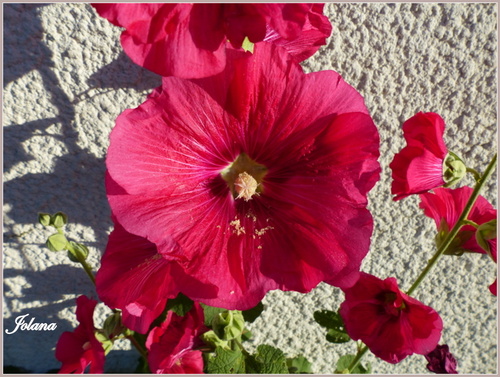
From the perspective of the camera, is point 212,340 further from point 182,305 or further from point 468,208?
point 468,208

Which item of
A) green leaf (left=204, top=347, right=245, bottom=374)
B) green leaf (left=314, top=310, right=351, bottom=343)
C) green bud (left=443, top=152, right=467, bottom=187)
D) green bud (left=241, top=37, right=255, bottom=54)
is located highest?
green bud (left=241, top=37, right=255, bottom=54)

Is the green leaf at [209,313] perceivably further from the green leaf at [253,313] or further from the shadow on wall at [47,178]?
the shadow on wall at [47,178]

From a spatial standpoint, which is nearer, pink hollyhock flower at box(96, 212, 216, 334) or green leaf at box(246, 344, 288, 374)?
pink hollyhock flower at box(96, 212, 216, 334)

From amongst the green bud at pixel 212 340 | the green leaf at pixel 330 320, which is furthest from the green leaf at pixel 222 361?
the green leaf at pixel 330 320

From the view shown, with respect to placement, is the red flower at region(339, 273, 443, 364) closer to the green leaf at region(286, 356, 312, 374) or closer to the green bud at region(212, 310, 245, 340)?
the green bud at region(212, 310, 245, 340)

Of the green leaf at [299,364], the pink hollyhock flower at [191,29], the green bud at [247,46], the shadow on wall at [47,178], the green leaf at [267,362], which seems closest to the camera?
the pink hollyhock flower at [191,29]

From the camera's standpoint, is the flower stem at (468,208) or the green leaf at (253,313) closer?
the flower stem at (468,208)

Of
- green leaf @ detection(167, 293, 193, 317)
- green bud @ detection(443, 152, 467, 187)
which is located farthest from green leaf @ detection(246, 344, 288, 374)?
green bud @ detection(443, 152, 467, 187)

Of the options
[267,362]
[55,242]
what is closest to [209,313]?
[267,362]
